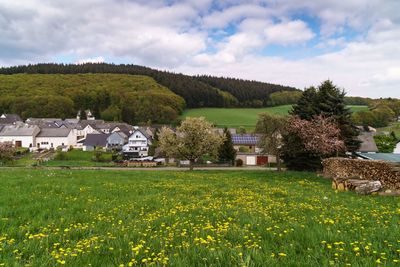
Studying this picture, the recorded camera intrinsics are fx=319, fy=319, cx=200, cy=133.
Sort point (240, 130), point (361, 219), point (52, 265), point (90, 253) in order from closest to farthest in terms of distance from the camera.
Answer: point (52, 265), point (90, 253), point (361, 219), point (240, 130)

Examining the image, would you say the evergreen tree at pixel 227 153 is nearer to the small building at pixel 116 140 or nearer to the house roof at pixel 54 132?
the small building at pixel 116 140

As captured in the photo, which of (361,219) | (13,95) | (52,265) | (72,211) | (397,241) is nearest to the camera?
(52,265)

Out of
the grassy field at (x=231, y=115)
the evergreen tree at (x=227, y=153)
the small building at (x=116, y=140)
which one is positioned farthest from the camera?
the grassy field at (x=231, y=115)

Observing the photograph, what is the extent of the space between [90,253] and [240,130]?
415 feet

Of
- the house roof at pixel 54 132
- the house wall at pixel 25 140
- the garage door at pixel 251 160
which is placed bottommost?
the garage door at pixel 251 160

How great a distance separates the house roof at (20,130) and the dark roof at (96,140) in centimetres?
1902

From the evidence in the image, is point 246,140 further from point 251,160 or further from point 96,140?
point 96,140

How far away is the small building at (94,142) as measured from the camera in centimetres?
11569

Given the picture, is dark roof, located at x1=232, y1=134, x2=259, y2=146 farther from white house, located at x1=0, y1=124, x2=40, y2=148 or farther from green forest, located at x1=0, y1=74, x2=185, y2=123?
white house, located at x1=0, y1=124, x2=40, y2=148

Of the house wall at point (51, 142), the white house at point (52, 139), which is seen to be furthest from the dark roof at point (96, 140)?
the house wall at point (51, 142)

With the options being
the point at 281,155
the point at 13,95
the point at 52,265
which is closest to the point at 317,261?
the point at 52,265

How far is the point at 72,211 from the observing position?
10.3 metres

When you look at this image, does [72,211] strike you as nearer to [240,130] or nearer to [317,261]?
[317,261]

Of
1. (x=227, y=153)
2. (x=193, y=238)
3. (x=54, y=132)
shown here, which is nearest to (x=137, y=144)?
(x=54, y=132)
